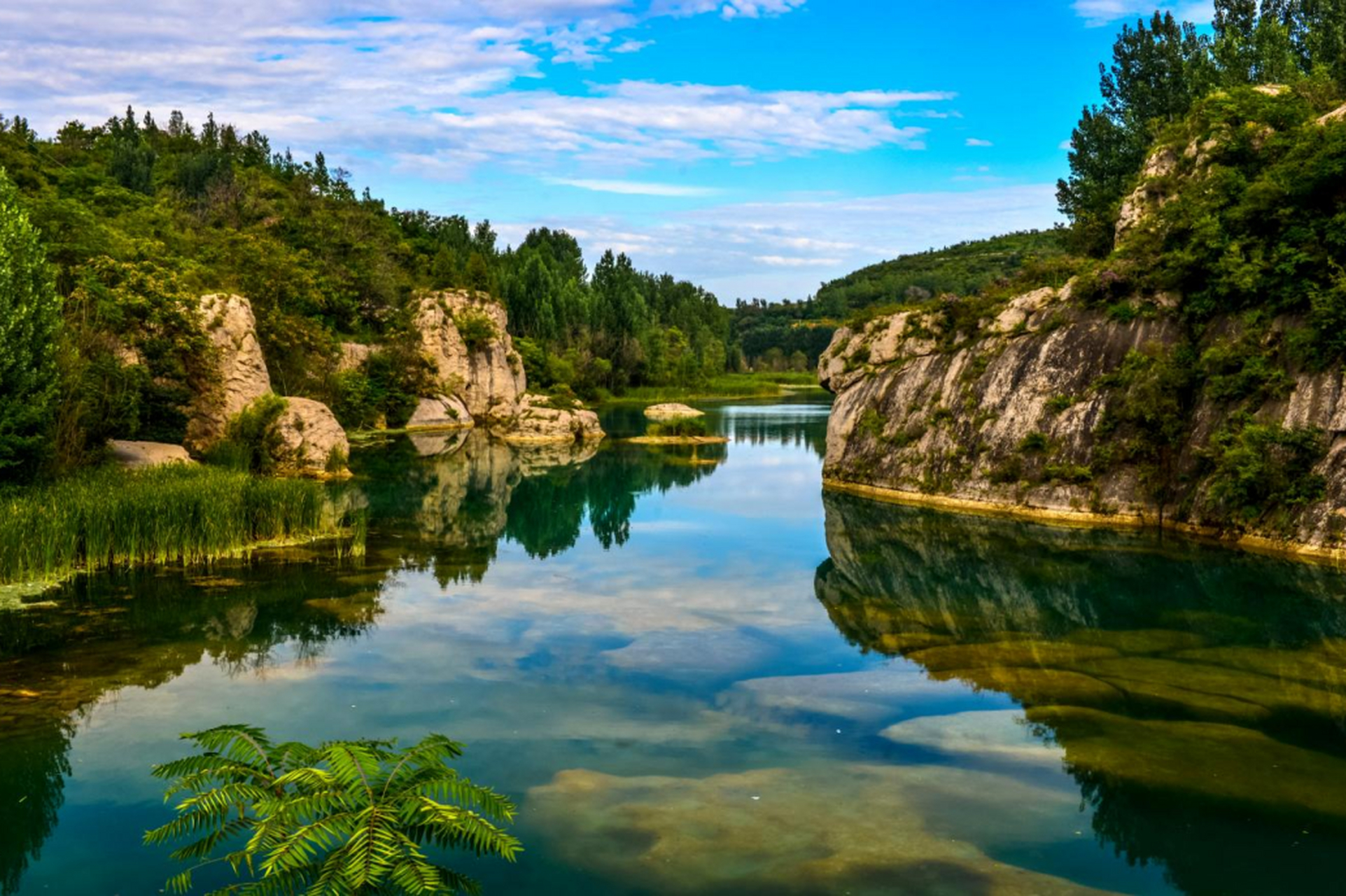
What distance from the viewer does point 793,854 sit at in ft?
32.0

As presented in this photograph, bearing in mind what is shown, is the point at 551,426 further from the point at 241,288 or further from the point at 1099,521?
the point at 1099,521

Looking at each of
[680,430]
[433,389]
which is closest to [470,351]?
[433,389]

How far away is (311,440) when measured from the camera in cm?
3941

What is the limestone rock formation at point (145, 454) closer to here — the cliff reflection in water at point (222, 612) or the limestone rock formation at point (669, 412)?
the cliff reflection in water at point (222, 612)

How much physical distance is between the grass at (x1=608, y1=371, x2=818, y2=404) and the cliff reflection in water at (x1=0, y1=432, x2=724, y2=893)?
225ft

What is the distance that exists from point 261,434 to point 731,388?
292ft

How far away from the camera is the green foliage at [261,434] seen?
3662 cm

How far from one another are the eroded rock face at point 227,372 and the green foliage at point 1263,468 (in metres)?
31.5

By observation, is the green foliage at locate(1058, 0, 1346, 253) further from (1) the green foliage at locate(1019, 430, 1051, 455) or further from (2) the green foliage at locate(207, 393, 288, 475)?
(2) the green foliage at locate(207, 393, 288, 475)

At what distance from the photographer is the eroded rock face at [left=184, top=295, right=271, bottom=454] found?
127 feet

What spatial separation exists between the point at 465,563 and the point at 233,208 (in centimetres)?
6278

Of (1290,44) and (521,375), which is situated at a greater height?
(1290,44)

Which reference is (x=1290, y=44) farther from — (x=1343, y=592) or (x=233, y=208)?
(x=233, y=208)

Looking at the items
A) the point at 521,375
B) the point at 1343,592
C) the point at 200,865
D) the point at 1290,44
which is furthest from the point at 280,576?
the point at 521,375
